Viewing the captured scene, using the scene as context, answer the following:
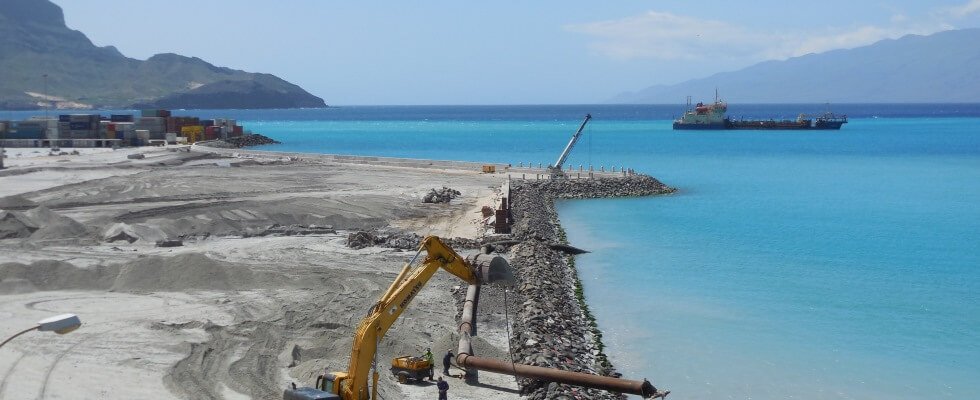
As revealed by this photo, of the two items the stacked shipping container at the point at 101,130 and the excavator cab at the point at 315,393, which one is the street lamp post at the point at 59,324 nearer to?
the excavator cab at the point at 315,393

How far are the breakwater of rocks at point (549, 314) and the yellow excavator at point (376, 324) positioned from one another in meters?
2.76

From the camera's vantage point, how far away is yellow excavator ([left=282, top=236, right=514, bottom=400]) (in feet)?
40.1

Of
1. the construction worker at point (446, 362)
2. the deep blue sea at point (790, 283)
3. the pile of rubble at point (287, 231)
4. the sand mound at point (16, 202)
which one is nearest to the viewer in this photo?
the construction worker at point (446, 362)

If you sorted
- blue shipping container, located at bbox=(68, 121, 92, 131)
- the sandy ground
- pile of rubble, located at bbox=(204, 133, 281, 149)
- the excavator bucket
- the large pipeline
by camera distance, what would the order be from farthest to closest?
1. blue shipping container, located at bbox=(68, 121, 92, 131)
2. pile of rubble, located at bbox=(204, 133, 281, 149)
3. the sandy ground
4. the large pipeline
5. the excavator bucket

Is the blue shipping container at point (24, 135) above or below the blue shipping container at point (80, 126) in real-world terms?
below

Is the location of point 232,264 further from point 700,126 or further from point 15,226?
point 700,126

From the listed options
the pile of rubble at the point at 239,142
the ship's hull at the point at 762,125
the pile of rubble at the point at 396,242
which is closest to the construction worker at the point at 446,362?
the pile of rubble at the point at 396,242

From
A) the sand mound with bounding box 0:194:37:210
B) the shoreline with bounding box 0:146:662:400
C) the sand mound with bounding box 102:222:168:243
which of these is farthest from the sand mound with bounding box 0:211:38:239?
the sand mound with bounding box 0:194:37:210

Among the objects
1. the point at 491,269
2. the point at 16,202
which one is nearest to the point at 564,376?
the point at 491,269

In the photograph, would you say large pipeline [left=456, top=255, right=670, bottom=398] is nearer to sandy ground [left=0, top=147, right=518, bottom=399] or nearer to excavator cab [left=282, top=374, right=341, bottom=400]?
sandy ground [left=0, top=147, right=518, bottom=399]

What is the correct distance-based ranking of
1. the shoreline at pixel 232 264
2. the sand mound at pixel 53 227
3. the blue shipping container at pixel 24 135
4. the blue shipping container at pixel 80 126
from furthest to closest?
1. the blue shipping container at pixel 80 126
2. the blue shipping container at pixel 24 135
3. the sand mound at pixel 53 227
4. the shoreline at pixel 232 264

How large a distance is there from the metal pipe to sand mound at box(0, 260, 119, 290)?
10.6 m

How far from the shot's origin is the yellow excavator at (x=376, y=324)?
1223 cm

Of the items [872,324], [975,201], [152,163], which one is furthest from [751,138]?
[872,324]
